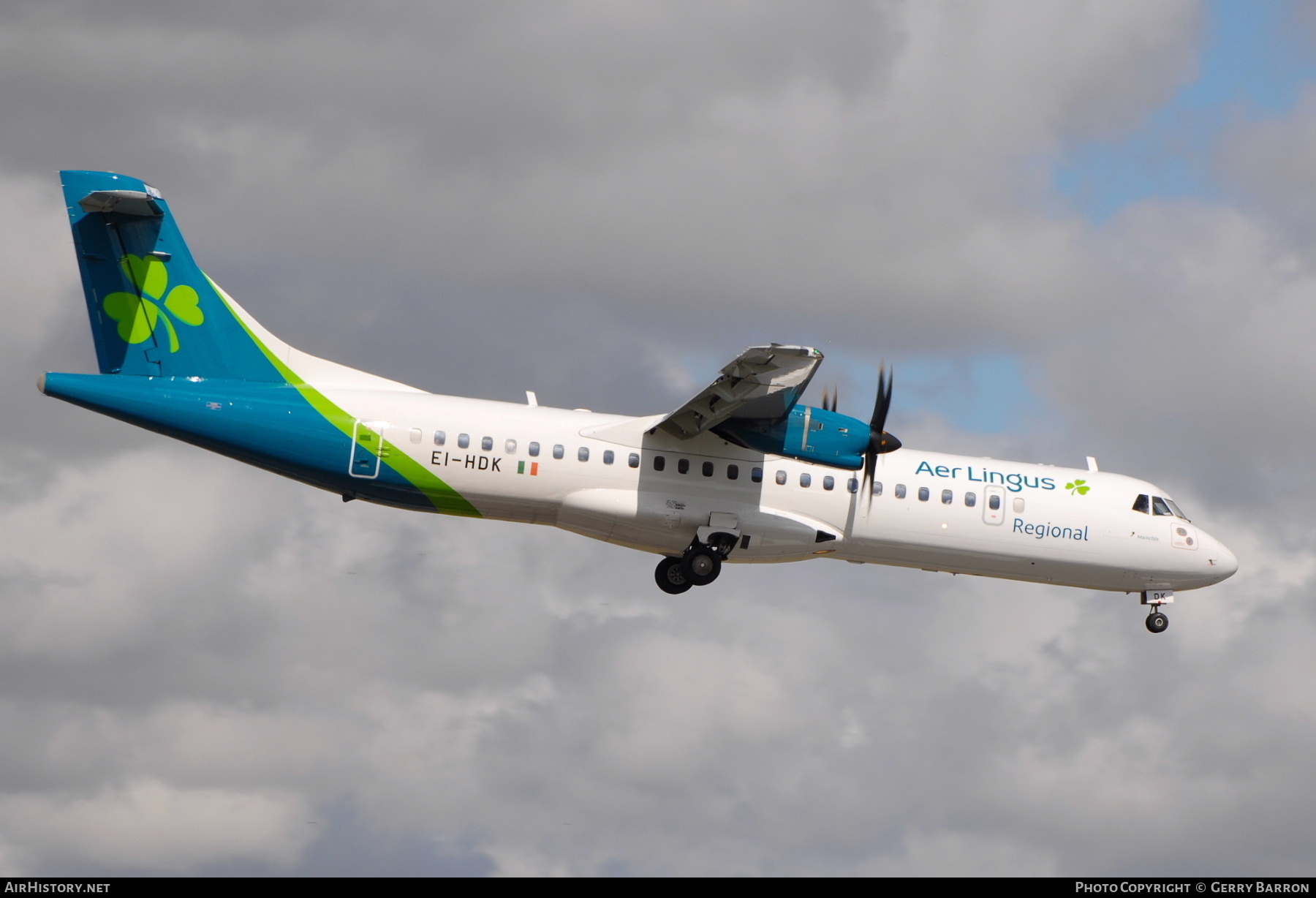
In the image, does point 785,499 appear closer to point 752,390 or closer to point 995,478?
point 752,390

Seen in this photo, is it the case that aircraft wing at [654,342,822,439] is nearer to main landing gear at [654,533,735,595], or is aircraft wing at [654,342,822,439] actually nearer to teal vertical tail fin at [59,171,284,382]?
main landing gear at [654,533,735,595]

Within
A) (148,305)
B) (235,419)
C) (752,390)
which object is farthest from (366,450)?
(752,390)

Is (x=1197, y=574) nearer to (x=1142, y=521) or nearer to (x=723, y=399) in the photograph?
(x=1142, y=521)

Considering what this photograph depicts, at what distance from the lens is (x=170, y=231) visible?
3197cm

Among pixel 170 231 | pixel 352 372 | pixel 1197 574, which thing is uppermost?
pixel 170 231

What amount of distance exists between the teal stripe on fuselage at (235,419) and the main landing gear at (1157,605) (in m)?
17.5

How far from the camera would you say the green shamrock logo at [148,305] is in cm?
3145

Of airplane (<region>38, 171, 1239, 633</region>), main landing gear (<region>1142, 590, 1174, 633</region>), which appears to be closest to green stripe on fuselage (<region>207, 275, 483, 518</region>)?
airplane (<region>38, 171, 1239, 633</region>)

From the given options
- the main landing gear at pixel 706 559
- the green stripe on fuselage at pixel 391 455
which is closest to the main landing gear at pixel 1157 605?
the main landing gear at pixel 706 559

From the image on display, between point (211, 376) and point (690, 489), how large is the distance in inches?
403

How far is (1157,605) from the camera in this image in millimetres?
36125

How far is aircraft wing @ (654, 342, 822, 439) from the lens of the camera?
29359 millimetres
